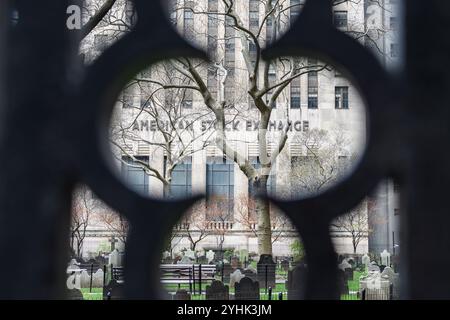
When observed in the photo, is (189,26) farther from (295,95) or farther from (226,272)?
(295,95)

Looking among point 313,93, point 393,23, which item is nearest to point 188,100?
point 313,93

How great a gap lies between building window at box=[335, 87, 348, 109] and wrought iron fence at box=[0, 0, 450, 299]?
35644mm

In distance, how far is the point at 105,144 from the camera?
1159 millimetres

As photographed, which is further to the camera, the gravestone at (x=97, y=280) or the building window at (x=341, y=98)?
the building window at (x=341, y=98)

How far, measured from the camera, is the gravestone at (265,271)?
1794 centimetres

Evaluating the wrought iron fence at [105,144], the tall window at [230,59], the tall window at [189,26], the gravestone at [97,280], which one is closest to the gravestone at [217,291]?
the gravestone at [97,280]

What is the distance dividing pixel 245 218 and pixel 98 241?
25.7 ft

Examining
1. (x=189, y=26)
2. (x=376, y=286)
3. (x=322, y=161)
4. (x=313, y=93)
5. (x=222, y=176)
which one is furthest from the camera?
(x=222, y=176)

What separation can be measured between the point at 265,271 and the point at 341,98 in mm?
20464

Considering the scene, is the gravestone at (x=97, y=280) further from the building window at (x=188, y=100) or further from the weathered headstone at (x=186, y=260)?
the building window at (x=188, y=100)

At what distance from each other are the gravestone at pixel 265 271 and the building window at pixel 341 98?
19578mm

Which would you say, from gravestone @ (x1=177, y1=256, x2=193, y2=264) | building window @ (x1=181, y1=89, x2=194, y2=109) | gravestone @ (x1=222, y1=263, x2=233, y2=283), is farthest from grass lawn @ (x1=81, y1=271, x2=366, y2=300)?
building window @ (x1=181, y1=89, x2=194, y2=109)
